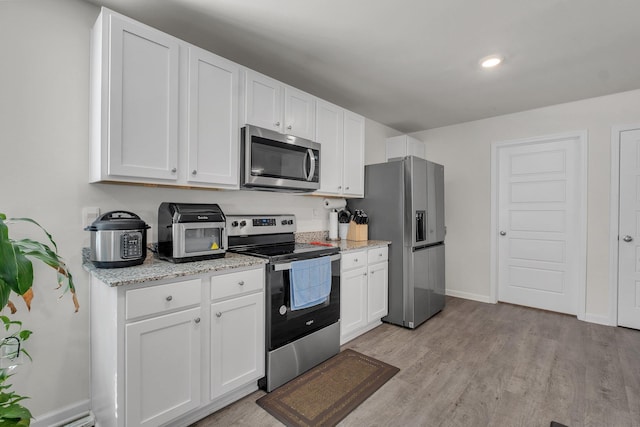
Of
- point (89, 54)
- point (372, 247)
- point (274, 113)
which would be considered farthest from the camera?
point (372, 247)

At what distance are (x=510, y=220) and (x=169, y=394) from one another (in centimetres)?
411

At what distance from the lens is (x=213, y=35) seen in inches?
86.0

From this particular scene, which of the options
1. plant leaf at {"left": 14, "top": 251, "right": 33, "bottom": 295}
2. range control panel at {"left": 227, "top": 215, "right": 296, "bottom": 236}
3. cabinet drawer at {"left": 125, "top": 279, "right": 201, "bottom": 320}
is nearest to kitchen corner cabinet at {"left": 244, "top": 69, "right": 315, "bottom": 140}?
range control panel at {"left": 227, "top": 215, "right": 296, "bottom": 236}

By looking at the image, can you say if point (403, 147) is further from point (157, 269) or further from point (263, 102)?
point (157, 269)

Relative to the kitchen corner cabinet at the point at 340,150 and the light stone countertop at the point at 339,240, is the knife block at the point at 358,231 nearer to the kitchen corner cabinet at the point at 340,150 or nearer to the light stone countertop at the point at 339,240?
the light stone countertop at the point at 339,240

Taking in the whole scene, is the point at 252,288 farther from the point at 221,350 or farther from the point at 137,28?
the point at 137,28

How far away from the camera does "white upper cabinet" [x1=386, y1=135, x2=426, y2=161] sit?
167 inches

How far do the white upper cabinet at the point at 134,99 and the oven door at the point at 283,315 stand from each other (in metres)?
0.95

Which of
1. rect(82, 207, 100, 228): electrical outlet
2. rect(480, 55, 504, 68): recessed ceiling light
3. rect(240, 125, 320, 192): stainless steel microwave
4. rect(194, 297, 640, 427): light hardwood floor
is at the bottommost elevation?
rect(194, 297, 640, 427): light hardwood floor

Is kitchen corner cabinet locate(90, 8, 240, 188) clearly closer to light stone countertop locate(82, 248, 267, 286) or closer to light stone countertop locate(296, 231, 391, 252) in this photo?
light stone countertop locate(82, 248, 267, 286)

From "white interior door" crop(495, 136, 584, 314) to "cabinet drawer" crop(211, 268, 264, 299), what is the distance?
3427 mm

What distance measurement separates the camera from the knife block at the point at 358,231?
3.32 m

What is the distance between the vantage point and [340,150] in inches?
124

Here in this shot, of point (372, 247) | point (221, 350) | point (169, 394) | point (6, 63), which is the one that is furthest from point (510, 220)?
point (6, 63)
